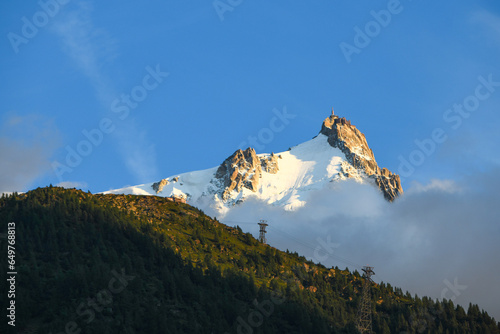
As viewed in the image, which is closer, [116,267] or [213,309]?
[213,309]

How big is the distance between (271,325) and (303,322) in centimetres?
1093

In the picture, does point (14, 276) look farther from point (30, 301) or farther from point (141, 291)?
point (141, 291)

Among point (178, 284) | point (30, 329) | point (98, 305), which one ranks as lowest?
point (30, 329)

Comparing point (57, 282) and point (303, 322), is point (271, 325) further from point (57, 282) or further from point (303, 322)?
point (57, 282)

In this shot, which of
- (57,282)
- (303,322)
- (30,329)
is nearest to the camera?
(30,329)

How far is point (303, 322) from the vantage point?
622ft

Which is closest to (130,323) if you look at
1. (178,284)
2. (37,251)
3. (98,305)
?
(98,305)

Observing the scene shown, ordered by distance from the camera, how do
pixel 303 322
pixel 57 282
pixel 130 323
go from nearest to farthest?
pixel 130 323, pixel 57 282, pixel 303 322

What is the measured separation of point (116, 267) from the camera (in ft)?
635

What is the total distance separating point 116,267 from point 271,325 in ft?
155

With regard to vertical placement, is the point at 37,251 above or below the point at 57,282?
above

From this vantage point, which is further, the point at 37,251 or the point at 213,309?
the point at 37,251

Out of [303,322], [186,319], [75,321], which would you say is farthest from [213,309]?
[75,321]

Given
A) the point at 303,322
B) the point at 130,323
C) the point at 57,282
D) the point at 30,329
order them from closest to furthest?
the point at 30,329
the point at 130,323
the point at 57,282
the point at 303,322
